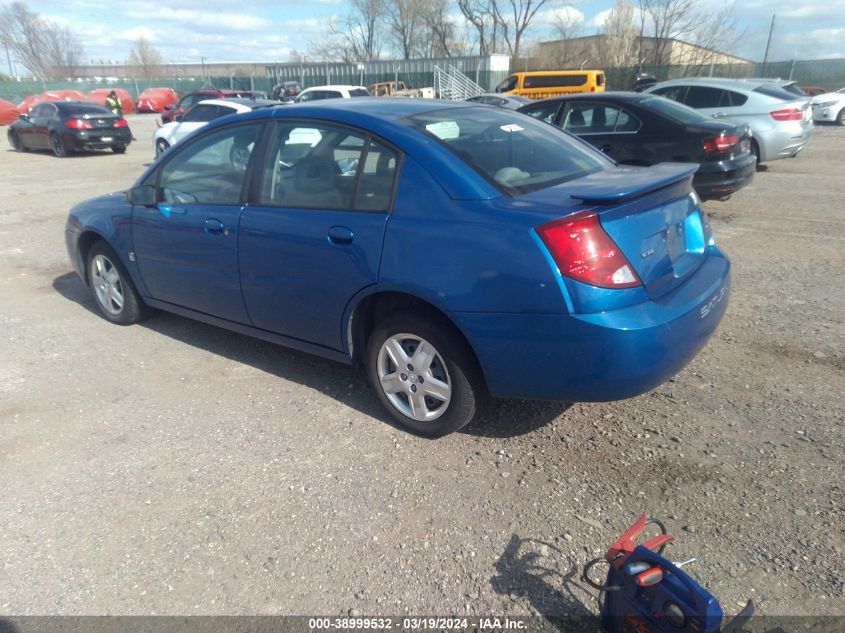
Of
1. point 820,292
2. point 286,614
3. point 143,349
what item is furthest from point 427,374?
point 820,292

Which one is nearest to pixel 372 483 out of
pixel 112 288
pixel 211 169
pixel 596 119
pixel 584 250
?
pixel 584 250

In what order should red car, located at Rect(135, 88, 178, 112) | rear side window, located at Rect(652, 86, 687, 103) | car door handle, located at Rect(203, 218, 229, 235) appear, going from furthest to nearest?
1. red car, located at Rect(135, 88, 178, 112)
2. rear side window, located at Rect(652, 86, 687, 103)
3. car door handle, located at Rect(203, 218, 229, 235)

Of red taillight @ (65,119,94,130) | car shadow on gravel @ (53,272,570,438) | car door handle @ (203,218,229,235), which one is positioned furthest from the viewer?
red taillight @ (65,119,94,130)

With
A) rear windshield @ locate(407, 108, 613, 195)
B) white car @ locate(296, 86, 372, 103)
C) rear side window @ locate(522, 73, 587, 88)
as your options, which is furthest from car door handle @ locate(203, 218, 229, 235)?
rear side window @ locate(522, 73, 587, 88)

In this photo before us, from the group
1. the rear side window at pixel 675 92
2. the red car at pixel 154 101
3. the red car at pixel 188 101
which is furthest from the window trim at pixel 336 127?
the red car at pixel 154 101

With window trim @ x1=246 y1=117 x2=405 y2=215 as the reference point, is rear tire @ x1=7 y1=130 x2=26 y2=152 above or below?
below

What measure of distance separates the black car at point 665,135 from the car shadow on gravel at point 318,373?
492 centimetres

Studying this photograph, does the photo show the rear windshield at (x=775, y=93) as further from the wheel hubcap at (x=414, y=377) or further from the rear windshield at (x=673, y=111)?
the wheel hubcap at (x=414, y=377)

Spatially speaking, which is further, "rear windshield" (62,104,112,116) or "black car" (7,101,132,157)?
"rear windshield" (62,104,112,116)

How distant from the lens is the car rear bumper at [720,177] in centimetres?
720

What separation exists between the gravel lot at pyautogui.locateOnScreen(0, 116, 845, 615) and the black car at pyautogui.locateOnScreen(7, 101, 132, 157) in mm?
14764

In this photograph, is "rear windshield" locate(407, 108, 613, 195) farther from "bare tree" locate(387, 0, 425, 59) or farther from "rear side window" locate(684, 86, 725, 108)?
"bare tree" locate(387, 0, 425, 59)

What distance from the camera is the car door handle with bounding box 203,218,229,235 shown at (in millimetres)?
3815

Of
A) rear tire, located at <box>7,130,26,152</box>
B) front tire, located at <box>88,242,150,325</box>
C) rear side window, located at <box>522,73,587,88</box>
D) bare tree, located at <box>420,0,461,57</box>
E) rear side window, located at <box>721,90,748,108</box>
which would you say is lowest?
rear tire, located at <box>7,130,26,152</box>
